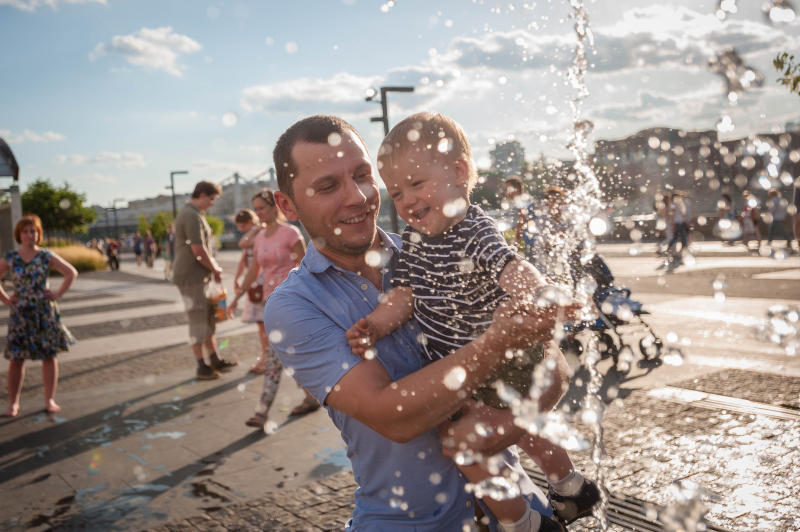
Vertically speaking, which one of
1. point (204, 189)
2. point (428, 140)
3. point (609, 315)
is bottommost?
point (609, 315)

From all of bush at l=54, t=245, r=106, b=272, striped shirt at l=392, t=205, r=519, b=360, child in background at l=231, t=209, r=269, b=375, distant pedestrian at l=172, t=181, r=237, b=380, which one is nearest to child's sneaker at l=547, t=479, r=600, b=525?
striped shirt at l=392, t=205, r=519, b=360

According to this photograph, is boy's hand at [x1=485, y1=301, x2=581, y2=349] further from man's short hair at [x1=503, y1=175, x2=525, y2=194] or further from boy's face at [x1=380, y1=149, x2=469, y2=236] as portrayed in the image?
man's short hair at [x1=503, y1=175, x2=525, y2=194]

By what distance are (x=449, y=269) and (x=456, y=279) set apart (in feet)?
0.13

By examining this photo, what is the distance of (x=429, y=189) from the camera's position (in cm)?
196

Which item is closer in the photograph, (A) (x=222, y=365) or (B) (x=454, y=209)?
(B) (x=454, y=209)

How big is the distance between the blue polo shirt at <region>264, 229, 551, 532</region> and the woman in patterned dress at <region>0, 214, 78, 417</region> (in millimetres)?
5545

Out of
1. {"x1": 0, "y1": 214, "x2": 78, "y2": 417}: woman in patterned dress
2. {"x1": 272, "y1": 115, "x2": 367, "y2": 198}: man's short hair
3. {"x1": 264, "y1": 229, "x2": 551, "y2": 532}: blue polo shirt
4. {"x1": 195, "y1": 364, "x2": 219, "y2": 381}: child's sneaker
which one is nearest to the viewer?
{"x1": 264, "y1": 229, "x2": 551, "y2": 532}: blue polo shirt

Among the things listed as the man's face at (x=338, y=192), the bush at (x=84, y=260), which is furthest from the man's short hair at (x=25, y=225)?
the bush at (x=84, y=260)

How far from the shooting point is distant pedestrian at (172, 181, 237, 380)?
7.41 m

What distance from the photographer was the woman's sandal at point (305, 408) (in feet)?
19.7

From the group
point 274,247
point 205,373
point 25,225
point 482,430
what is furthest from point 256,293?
point 482,430

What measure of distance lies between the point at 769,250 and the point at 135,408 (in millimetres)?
19632

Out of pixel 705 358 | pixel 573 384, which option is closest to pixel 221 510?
pixel 573 384

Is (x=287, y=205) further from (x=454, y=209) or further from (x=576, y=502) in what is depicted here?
(x=576, y=502)
